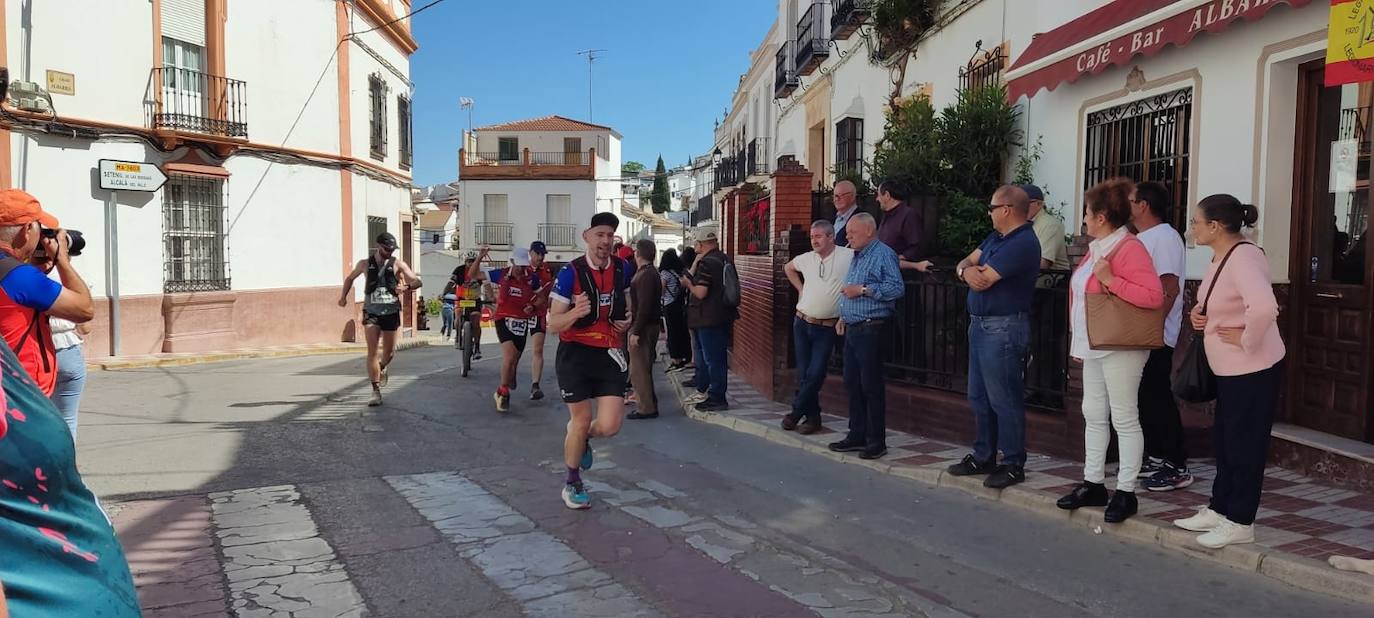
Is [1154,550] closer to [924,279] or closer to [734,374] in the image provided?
[924,279]

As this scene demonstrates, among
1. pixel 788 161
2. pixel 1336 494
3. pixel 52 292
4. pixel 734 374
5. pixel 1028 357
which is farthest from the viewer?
pixel 734 374

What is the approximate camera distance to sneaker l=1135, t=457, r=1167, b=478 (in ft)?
20.0

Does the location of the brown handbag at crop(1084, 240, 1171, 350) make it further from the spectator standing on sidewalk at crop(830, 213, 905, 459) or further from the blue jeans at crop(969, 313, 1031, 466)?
the spectator standing on sidewalk at crop(830, 213, 905, 459)

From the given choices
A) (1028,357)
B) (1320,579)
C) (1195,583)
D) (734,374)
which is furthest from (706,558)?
(734,374)

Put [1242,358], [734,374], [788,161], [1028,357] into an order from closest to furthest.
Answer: [1242,358] → [1028,357] → [788,161] → [734,374]

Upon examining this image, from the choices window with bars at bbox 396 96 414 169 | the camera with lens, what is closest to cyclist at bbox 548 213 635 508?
the camera with lens

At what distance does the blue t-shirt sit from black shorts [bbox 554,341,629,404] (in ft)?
7.79

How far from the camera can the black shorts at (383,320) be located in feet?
32.7

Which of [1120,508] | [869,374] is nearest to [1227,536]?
[1120,508]

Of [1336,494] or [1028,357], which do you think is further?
[1028,357]

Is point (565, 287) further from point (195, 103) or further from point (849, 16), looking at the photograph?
point (195, 103)

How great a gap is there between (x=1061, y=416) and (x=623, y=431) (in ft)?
12.3

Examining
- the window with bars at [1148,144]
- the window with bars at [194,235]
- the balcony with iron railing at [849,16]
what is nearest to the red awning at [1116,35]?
the window with bars at [1148,144]

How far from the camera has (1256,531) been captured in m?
5.04
